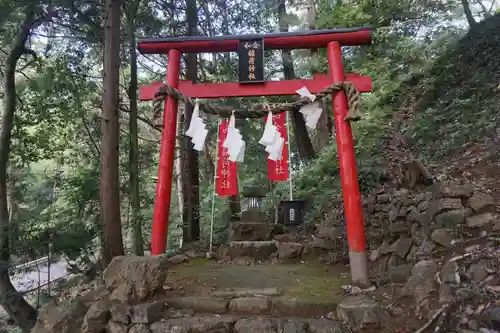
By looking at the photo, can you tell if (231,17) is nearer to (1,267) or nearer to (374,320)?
(1,267)

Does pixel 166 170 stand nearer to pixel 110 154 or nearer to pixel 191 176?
pixel 110 154

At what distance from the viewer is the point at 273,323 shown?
144 inches

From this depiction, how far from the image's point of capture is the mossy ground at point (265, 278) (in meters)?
4.52

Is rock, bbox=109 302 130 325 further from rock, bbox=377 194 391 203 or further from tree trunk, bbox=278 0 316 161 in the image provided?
tree trunk, bbox=278 0 316 161

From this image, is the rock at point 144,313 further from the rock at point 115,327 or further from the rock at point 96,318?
the rock at point 96,318

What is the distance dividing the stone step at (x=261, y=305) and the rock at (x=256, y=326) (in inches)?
10.7

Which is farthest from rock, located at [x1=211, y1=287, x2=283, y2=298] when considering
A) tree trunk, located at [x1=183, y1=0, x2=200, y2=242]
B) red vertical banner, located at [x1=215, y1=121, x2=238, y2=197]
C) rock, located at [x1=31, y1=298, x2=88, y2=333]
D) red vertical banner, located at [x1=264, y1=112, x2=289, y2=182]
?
tree trunk, located at [x1=183, y1=0, x2=200, y2=242]

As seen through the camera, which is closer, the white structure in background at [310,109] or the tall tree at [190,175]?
the white structure in background at [310,109]

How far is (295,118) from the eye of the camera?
10.5 meters

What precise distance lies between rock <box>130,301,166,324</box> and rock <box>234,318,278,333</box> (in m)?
0.87

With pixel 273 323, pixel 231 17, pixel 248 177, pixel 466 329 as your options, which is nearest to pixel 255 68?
pixel 273 323

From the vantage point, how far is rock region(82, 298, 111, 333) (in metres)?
3.81

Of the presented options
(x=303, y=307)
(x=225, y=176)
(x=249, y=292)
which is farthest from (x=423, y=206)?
(x=225, y=176)

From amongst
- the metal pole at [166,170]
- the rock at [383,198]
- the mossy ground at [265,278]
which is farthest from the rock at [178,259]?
the rock at [383,198]
